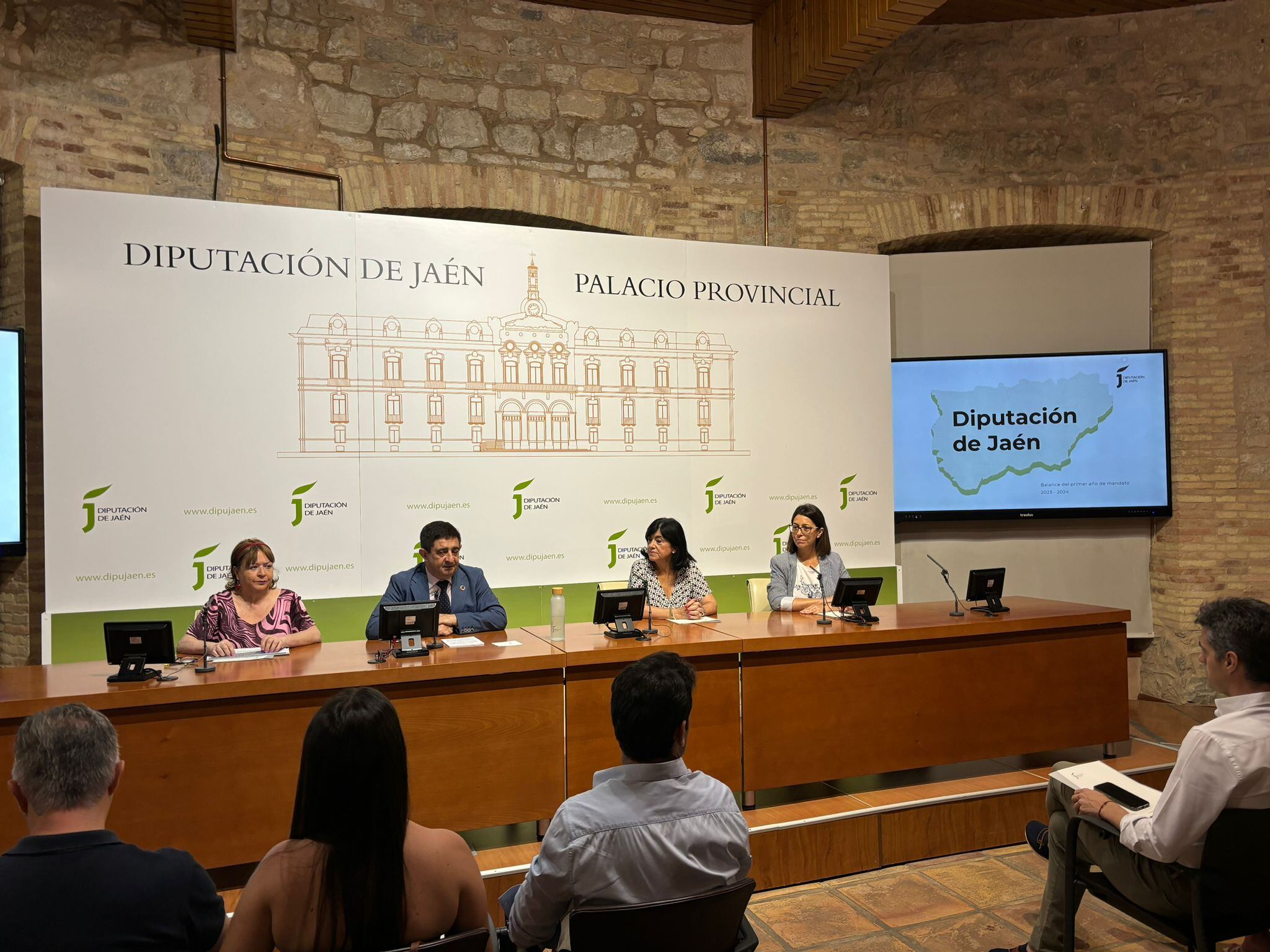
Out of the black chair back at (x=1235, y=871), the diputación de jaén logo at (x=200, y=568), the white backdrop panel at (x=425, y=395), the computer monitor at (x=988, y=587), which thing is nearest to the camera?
the black chair back at (x=1235, y=871)

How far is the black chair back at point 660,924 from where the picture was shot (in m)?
1.70

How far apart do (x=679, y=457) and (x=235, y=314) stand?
271 cm

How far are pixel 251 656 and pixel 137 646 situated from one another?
18.3 inches

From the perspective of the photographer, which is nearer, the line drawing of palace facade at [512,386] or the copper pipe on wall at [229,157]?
the line drawing of palace facade at [512,386]

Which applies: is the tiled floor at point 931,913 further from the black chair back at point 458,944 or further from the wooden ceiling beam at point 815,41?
the wooden ceiling beam at point 815,41

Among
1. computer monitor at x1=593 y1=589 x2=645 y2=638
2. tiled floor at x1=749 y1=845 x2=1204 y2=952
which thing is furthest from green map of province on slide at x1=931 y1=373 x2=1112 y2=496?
computer monitor at x1=593 y1=589 x2=645 y2=638

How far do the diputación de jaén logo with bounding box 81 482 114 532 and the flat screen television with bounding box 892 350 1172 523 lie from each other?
5108 millimetres

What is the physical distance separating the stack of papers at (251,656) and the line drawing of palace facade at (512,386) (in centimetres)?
179

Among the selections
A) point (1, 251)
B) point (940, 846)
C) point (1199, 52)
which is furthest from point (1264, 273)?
point (1, 251)

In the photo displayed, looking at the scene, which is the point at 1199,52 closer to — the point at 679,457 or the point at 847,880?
the point at 679,457

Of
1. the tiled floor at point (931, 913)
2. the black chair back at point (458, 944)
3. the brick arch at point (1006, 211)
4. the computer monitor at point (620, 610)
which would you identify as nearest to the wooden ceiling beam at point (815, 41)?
the brick arch at point (1006, 211)

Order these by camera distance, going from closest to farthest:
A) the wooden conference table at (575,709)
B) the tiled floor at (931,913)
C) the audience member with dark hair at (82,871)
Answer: the audience member with dark hair at (82,871), the wooden conference table at (575,709), the tiled floor at (931,913)

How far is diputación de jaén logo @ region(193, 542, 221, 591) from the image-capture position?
15.9 ft

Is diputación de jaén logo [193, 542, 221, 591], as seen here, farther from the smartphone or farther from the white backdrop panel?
the smartphone
